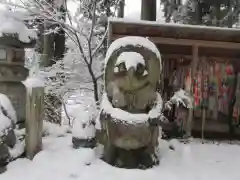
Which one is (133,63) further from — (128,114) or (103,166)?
(103,166)

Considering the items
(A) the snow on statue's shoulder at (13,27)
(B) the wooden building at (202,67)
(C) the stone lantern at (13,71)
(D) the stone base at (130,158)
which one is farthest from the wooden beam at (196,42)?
(D) the stone base at (130,158)

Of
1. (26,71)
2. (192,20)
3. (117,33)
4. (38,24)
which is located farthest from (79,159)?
(192,20)

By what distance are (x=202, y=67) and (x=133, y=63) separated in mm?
2922

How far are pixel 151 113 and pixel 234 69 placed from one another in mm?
3299

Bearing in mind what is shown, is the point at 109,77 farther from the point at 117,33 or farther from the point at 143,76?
the point at 117,33

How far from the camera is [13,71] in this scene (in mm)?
5602

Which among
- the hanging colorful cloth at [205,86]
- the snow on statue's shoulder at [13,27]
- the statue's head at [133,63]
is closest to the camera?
the statue's head at [133,63]

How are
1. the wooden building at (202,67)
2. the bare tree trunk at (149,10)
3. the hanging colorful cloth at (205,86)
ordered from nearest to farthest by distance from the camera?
the wooden building at (202,67) < the hanging colorful cloth at (205,86) < the bare tree trunk at (149,10)

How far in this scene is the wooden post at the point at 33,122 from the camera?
189 inches

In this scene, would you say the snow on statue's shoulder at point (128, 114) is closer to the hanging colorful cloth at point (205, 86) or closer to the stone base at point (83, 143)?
the stone base at point (83, 143)

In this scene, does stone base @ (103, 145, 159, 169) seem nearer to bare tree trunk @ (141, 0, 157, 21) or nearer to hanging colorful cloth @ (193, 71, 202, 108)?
hanging colorful cloth @ (193, 71, 202, 108)

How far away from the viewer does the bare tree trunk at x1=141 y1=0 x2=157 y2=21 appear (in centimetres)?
932

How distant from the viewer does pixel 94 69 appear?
8.68 metres

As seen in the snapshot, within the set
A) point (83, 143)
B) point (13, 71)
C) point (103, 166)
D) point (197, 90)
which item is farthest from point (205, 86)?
point (13, 71)
